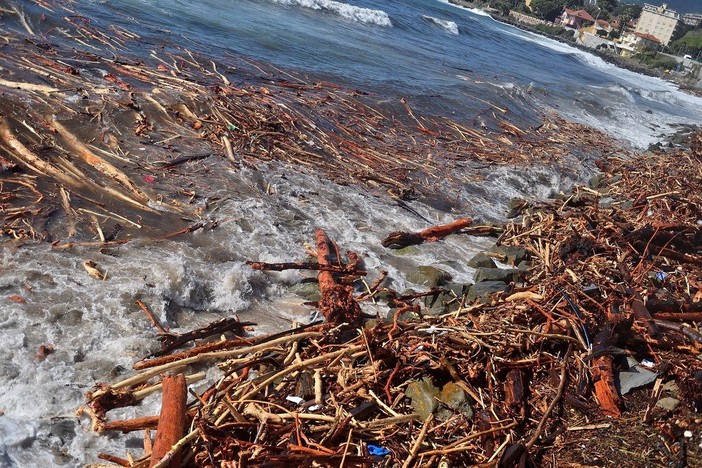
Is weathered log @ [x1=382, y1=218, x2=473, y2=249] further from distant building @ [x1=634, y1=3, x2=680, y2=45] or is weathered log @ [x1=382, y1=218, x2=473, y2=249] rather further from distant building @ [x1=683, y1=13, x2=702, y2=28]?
distant building @ [x1=683, y1=13, x2=702, y2=28]

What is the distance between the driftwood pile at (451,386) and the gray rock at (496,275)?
0.56 metres

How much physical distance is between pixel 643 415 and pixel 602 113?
2306 cm

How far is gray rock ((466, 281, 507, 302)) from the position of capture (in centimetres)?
563

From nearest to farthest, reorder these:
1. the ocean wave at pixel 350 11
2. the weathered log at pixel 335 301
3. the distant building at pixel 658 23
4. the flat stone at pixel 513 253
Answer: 1. the weathered log at pixel 335 301
2. the flat stone at pixel 513 253
3. the ocean wave at pixel 350 11
4. the distant building at pixel 658 23

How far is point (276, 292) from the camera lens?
562 centimetres

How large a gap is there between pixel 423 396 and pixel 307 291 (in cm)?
218

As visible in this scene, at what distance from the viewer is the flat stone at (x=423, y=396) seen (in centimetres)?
369

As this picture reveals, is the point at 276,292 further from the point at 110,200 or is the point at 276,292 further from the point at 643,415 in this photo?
the point at 643,415

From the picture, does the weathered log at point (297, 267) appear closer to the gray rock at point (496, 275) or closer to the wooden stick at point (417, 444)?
the gray rock at point (496, 275)

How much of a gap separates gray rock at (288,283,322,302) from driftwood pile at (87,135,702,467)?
0.15 meters

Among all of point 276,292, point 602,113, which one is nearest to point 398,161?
point 276,292

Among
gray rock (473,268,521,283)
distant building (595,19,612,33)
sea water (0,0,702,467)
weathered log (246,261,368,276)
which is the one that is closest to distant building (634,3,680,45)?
distant building (595,19,612,33)

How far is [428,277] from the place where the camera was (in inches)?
251

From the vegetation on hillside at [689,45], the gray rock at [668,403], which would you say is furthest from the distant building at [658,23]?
the gray rock at [668,403]
